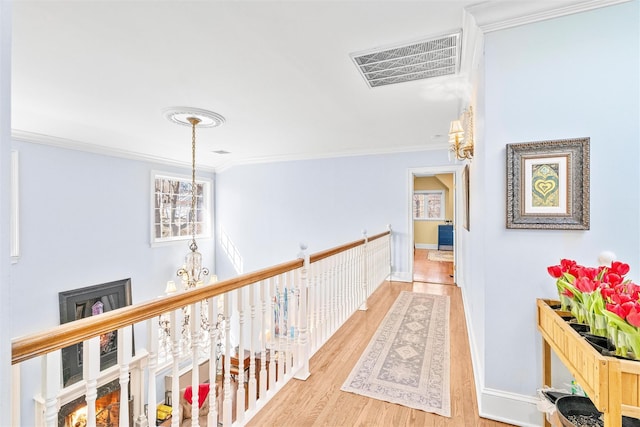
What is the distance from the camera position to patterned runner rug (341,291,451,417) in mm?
1980

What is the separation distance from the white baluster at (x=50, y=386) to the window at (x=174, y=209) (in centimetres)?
494

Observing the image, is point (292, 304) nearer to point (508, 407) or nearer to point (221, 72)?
point (508, 407)

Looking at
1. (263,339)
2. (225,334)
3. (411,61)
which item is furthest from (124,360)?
(411,61)

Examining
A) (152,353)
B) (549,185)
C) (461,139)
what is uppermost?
(461,139)

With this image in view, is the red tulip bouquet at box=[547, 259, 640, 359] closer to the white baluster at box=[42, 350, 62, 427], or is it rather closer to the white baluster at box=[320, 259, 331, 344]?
the white baluster at box=[320, 259, 331, 344]

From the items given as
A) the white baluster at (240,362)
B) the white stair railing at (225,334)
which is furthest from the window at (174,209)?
the white baluster at (240,362)

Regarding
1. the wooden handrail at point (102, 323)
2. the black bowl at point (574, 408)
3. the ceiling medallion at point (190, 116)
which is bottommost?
the black bowl at point (574, 408)

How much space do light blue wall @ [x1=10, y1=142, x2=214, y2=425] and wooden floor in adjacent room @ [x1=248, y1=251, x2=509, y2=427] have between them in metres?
3.67

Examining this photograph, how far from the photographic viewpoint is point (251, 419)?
1.74 m

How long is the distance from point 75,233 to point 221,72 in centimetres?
340

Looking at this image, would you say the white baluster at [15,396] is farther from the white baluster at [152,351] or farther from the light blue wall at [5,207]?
the light blue wall at [5,207]

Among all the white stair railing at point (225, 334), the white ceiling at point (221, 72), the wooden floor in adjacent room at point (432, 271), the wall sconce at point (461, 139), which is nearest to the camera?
the white stair railing at point (225, 334)

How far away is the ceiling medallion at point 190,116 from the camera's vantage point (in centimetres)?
351

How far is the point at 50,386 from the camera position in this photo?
91cm
